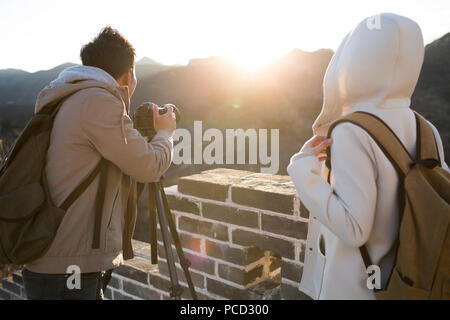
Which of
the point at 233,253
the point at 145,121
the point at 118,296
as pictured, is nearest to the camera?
the point at 145,121

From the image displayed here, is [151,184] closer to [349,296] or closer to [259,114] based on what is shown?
[349,296]

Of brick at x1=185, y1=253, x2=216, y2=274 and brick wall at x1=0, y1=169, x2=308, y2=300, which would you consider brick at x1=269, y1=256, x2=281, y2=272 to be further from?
brick at x1=185, y1=253, x2=216, y2=274

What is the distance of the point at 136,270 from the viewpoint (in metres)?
2.68

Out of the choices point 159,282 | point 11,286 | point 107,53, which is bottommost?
point 11,286

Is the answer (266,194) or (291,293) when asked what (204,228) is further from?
(291,293)

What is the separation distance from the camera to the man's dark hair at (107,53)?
63.1 inches

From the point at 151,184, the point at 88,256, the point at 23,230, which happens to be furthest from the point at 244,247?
the point at 23,230

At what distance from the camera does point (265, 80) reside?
3747 centimetres

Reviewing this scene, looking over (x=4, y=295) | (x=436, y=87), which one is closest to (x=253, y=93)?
(x=436, y=87)

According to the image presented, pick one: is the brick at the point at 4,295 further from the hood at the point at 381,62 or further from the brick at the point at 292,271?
the hood at the point at 381,62

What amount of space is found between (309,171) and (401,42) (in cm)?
49

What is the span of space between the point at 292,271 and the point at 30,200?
1394mm

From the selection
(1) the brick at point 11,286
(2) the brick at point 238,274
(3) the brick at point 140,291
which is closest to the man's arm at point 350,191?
(2) the brick at point 238,274

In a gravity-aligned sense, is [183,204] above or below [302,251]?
above
